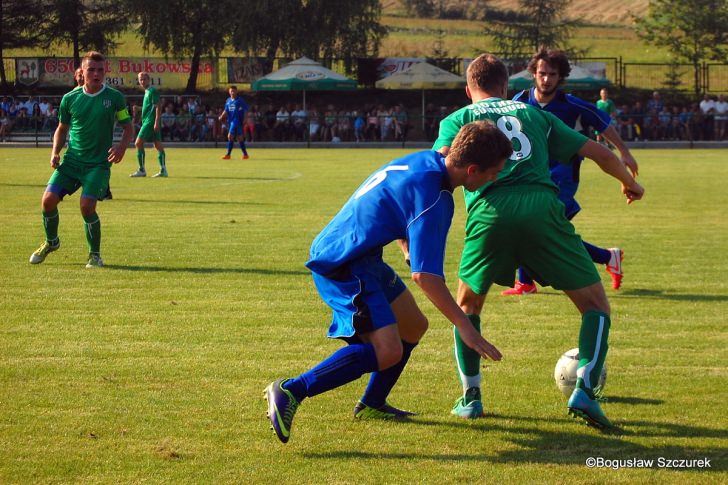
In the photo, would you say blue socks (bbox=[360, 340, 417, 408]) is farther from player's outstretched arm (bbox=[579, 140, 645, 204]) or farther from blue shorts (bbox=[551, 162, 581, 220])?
blue shorts (bbox=[551, 162, 581, 220])

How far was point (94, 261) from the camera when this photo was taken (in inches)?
421

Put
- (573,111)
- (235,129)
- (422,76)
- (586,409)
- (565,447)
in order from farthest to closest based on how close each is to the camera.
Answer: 1. (422,76)
2. (235,129)
3. (573,111)
4. (586,409)
5. (565,447)

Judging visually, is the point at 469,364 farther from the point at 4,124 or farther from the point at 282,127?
the point at 4,124

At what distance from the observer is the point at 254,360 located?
22.2 feet

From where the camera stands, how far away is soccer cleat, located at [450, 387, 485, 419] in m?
5.55

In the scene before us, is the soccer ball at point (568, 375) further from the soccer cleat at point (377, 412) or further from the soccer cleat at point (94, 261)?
the soccer cleat at point (94, 261)

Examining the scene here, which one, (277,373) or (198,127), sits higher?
(198,127)

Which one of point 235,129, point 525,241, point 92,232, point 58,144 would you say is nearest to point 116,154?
point 58,144

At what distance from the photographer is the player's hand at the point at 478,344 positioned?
14.8 feet

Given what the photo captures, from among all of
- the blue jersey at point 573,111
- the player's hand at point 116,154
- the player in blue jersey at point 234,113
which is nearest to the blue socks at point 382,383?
the blue jersey at point 573,111

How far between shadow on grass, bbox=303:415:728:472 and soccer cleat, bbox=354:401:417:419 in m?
0.09

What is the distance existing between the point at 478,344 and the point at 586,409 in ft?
3.29

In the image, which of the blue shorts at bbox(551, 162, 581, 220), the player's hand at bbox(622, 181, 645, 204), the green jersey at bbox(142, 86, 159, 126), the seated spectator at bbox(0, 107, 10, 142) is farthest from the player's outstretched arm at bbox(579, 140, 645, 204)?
the seated spectator at bbox(0, 107, 10, 142)

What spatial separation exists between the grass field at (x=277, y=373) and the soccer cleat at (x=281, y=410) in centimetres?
14
